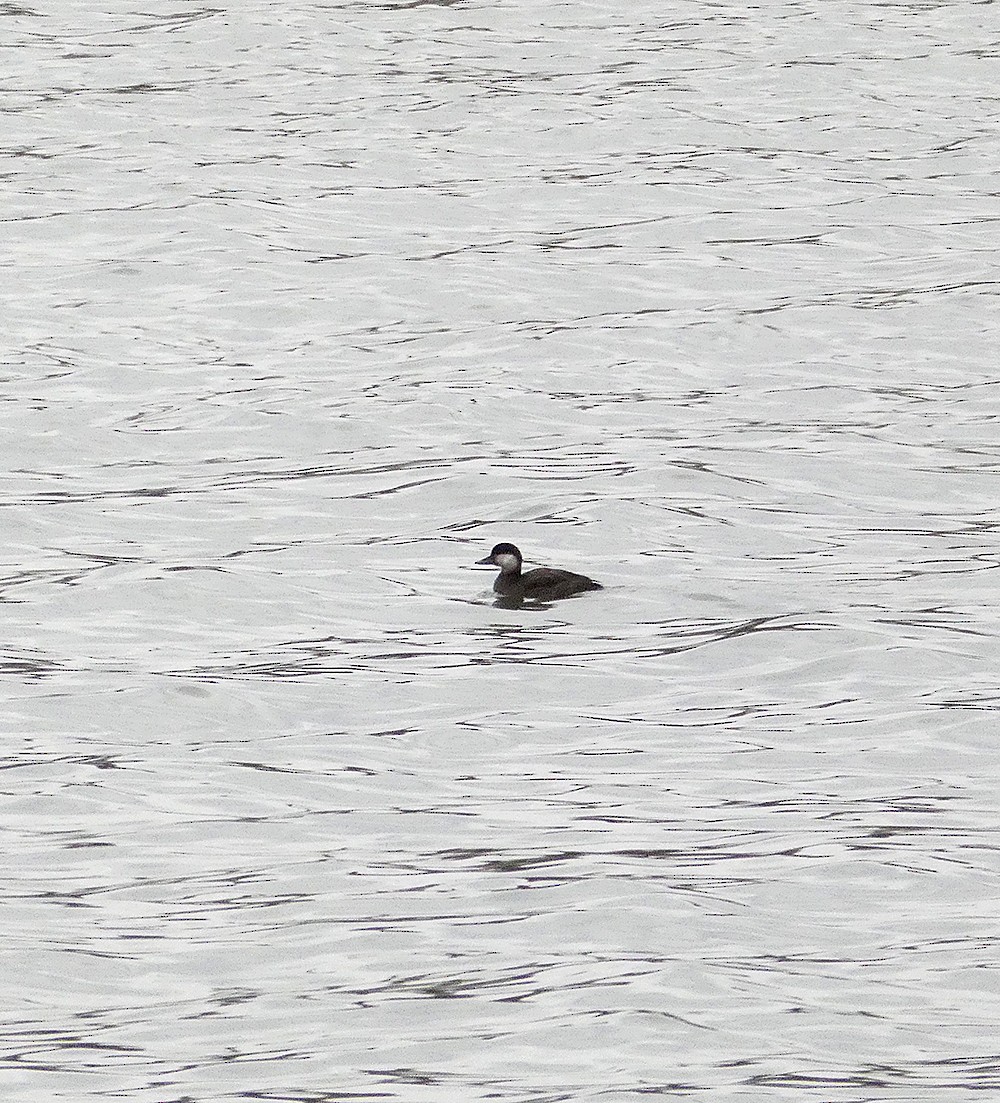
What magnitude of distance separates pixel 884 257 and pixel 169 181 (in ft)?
25.5

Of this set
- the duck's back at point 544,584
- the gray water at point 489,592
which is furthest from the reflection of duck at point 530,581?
the gray water at point 489,592

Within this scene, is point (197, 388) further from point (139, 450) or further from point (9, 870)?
point (9, 870)

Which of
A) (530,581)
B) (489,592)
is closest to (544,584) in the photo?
(530,581)

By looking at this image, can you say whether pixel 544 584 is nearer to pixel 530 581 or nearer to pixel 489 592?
pixel 530 581

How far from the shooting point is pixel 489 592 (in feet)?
42.4

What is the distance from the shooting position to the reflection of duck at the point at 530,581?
12.5m

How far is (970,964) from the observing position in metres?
7.96

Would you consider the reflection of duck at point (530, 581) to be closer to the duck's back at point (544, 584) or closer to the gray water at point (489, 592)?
the duck's back at point (544, 584)

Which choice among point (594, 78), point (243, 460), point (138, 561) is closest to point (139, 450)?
point (243, 460)

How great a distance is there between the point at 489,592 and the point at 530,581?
464 millimetres

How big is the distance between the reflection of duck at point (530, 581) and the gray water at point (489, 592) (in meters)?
0.14

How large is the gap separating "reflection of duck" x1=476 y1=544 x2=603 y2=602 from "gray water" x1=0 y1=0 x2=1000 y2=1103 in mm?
139

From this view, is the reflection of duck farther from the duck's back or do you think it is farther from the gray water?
the gray water

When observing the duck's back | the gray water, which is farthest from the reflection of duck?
the gray water
